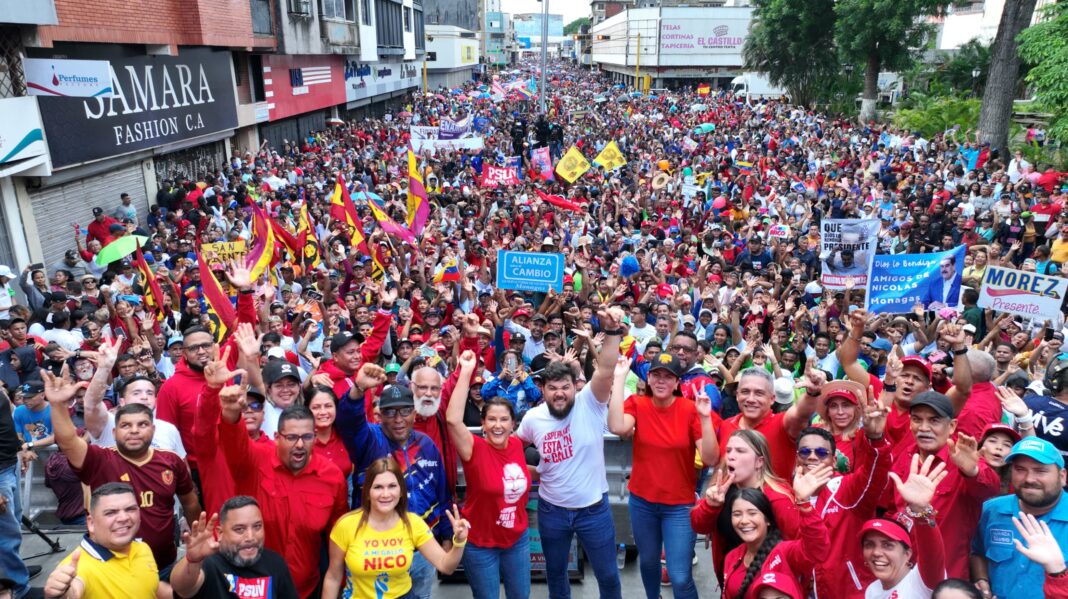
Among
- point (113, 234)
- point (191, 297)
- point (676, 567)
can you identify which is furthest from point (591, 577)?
point (113, 234)

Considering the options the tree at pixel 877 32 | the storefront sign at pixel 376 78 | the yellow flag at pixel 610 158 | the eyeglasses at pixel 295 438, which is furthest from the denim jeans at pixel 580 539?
the storefront sign at pixel 376 78

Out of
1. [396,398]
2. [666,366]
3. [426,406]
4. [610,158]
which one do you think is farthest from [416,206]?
[396,398]

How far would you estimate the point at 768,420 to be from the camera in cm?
447

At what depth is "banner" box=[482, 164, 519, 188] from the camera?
1672 cm

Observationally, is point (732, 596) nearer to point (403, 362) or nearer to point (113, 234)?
point (403, 362)

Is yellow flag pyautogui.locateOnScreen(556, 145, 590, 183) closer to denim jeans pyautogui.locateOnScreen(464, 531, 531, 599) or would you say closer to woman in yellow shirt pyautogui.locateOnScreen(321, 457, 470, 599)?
denim jeans pyautogui.locateOnScreen(464, 531, 531, 599)

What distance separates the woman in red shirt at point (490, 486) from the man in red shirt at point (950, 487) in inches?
79.6

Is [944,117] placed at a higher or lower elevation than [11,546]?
higher

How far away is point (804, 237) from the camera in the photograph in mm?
12000

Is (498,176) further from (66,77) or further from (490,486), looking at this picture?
(490,486)

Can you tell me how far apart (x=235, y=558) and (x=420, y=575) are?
1.08 metres

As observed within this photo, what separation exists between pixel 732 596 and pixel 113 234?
11.8m

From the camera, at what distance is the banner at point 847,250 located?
8.80 metres

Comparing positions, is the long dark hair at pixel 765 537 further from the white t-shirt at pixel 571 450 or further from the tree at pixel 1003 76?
the tree at pixel 1003 76
